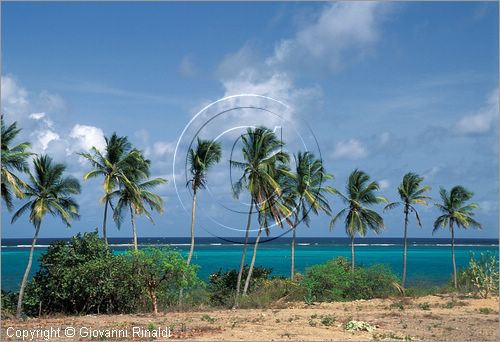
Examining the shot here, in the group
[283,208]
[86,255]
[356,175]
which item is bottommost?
[86,255]

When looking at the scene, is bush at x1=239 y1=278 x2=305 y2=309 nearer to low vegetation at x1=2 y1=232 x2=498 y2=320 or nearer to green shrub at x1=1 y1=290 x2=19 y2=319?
low vegetation at x1=2 y1=232 x2=498 y2=320

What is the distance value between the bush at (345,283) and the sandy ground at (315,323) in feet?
14.1

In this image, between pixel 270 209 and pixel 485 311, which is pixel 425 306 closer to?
pixel 485 311

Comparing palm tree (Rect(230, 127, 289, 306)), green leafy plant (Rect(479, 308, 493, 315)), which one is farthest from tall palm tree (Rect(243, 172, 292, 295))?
green leafy plant (Rect(479, 308, 493, 315))

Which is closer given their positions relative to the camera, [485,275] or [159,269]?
[159,269]

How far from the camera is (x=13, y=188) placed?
2809cm

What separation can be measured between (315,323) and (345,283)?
43.3ft

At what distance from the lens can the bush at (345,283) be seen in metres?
33.7

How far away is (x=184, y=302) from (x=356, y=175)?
15.4 metres

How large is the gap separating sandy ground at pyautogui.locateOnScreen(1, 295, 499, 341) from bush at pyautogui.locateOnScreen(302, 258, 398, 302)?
4294 millimetres

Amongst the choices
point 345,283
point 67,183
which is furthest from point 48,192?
point 345,283

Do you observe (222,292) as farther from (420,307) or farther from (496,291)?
(496,291)

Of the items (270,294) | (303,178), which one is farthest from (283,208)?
(270,294)

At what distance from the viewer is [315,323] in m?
21.2
